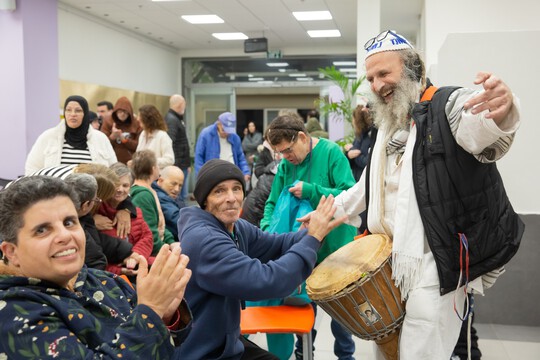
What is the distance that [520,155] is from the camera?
4.30 meters

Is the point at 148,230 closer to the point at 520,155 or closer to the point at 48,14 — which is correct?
the point at 520,155

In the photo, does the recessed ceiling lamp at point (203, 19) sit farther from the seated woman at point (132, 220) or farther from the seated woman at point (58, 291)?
the seated woman at point (58, 291)

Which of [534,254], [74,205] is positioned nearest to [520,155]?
[534,254]

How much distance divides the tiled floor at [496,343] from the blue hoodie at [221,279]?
6.24 feet

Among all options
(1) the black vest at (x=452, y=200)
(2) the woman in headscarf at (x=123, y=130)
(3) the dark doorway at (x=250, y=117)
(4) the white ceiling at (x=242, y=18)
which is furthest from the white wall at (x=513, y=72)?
(3) the dark doorway at (x=250, y=117)

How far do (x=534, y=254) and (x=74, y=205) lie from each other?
3732 millimetres

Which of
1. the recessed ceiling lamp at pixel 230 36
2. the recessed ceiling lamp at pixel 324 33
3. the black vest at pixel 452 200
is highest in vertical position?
the recessed ceiling lamp at pixel 324 33

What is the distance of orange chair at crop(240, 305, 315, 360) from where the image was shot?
2.55 metres

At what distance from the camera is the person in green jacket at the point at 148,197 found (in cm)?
392

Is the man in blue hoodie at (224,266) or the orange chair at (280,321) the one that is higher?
the man in blue hoodie at (224,266)

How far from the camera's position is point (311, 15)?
10.6 m

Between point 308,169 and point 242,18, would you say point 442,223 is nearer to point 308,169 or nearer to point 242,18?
point 308,169

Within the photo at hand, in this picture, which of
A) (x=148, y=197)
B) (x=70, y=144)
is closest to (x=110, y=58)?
(x=70, y=144)

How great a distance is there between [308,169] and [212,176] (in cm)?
119
